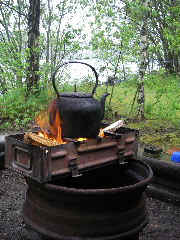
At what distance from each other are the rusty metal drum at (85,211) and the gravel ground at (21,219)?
51 cm

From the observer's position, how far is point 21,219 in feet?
11.3

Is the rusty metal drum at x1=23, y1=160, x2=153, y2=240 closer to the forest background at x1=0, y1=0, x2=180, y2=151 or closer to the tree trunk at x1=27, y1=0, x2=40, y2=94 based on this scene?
the forest background at x1=0, y1=0, x2=180, y2=151

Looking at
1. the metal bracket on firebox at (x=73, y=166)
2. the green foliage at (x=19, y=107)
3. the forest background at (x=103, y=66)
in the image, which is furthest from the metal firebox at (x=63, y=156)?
the green foliage at (x=19, y=107)

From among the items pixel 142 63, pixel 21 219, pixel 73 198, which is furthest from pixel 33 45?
pixel 73 198

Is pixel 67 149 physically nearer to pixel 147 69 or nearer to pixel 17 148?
pixel 17 148

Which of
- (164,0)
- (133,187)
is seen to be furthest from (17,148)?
(164,0)

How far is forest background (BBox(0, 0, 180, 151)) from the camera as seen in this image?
6484 mm

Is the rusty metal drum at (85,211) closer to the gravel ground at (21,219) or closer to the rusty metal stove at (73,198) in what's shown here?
the rusty metal stove at (73,198)

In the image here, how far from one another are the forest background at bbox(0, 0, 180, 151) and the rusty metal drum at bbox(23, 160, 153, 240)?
324 centimetres

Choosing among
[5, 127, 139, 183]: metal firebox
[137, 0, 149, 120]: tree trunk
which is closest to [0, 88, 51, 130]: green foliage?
[137, 0, 149, 120]: tree trunk

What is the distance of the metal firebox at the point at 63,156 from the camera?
7.34ft

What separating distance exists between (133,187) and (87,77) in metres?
5.54

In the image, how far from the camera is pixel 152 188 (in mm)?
4125

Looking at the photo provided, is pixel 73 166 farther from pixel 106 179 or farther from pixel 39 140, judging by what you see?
pixel 106 179
